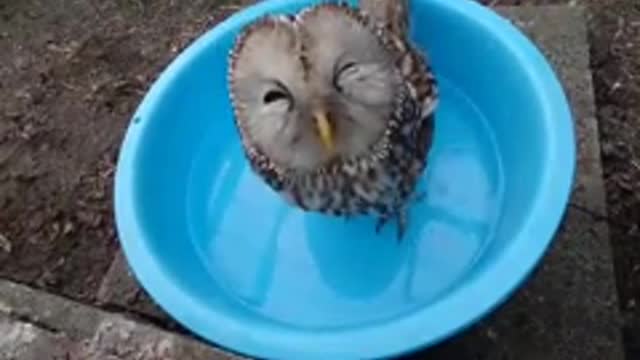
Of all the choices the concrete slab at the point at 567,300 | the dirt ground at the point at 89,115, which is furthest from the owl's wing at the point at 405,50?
the dirt ground at the point at 89,115

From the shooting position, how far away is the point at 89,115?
2850 millimetres

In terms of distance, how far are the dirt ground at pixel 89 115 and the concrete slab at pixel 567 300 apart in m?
0.08

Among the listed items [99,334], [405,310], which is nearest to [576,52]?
[405,310]

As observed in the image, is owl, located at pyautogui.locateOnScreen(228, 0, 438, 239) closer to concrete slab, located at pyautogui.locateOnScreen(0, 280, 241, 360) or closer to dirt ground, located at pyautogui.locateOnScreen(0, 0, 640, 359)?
concrete slab, located at pyautogui.locateOnScreen(0, 280, 241, 360)

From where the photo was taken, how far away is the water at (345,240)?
2266mm

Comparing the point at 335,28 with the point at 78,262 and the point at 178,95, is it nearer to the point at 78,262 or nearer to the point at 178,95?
Result: the point at 178,95

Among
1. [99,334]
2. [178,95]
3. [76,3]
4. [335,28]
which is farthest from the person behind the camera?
[76,3]

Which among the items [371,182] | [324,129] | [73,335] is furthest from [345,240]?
[324,129]

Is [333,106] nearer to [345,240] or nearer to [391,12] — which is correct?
[391,12]

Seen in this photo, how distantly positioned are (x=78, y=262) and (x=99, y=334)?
53cm

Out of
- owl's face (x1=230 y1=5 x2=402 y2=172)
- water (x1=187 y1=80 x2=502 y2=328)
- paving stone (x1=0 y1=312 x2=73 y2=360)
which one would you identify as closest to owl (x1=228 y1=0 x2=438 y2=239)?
owl's face (x1=230 y1=5 x2=402 y2=172)

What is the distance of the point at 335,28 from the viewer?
1743 mm

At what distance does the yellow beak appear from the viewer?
1711 mm

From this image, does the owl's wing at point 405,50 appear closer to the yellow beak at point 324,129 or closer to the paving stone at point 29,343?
the yellow beak at point 324,129
